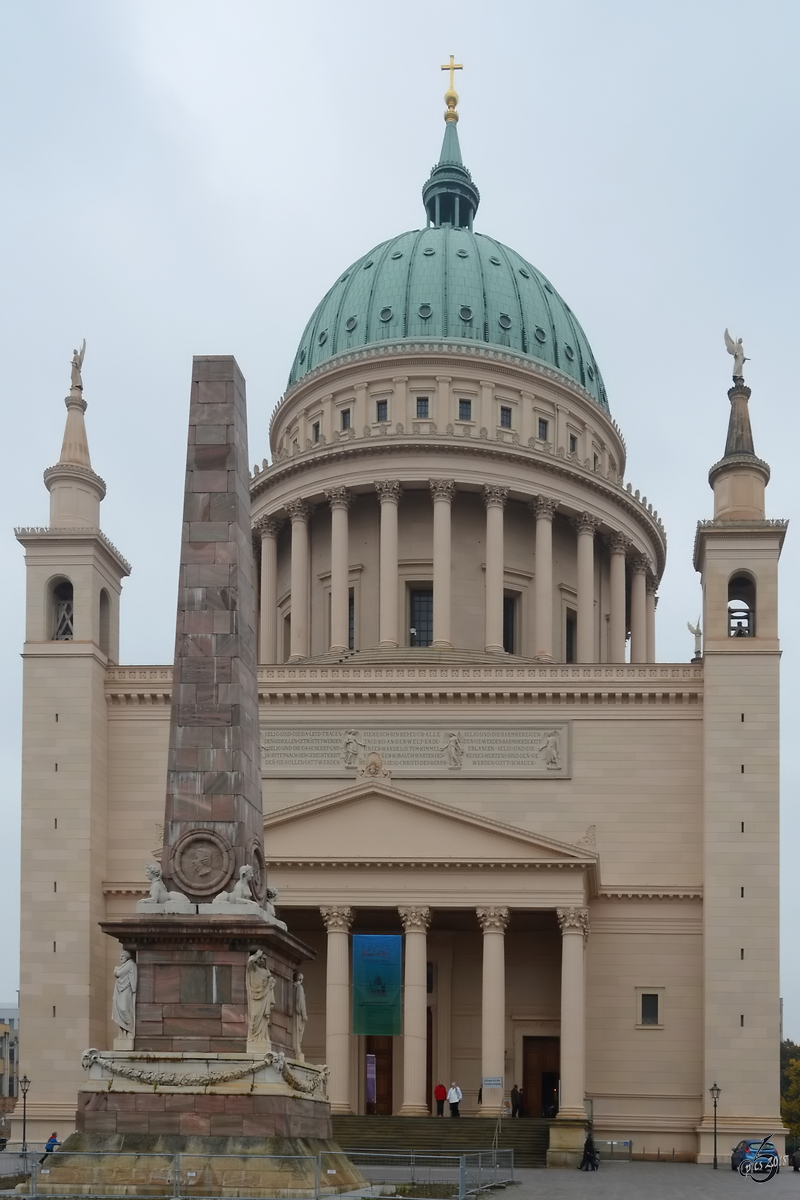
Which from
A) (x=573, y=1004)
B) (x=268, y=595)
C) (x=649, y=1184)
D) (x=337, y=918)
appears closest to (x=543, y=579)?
(x=268, y=595)

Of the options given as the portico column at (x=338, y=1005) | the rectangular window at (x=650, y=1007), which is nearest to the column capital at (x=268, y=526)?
the portico column at (x=338, y=1005)

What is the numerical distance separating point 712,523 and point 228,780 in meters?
38.2

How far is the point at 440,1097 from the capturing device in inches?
2264

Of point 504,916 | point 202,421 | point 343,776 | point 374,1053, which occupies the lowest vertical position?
point 374,1053

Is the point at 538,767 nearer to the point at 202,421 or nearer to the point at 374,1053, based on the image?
the point at 374,1053

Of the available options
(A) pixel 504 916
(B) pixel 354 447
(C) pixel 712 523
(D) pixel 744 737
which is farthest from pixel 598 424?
(A) pixel 504 916

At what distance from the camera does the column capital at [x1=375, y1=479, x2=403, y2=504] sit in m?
76.6

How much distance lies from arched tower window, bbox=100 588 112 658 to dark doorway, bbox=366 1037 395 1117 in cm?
1694

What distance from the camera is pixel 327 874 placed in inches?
2322

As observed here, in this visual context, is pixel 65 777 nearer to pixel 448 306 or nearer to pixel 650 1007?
pixel 650 1007

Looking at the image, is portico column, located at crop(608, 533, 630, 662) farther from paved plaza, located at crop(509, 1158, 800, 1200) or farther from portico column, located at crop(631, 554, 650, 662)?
paved plaza, located at crop(509, 1158, 800, 1200)

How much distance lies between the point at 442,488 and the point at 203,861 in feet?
159

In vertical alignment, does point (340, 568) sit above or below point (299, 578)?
above

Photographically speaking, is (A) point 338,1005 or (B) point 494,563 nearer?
(A) point 338,1005
